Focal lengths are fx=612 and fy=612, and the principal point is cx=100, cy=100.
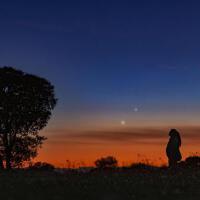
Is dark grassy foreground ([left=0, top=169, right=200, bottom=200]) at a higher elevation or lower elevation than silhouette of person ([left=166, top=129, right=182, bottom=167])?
lower

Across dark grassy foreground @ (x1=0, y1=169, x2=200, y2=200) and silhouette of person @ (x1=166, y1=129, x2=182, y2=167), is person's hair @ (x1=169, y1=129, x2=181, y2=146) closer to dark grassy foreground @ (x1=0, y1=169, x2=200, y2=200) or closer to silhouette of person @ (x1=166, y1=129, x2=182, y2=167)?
silhouette of person @ (x1=166, y1=129, x2=182, y2=167)

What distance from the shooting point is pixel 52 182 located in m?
26.6

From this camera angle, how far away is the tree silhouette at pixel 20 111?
73.2 metres

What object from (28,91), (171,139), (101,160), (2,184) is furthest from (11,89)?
(2,184)

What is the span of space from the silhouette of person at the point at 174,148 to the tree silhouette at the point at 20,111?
3051cm

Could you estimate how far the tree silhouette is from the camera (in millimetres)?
73188

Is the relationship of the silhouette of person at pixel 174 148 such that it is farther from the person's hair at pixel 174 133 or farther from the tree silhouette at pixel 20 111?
the tree silhouette at pixel 20 111

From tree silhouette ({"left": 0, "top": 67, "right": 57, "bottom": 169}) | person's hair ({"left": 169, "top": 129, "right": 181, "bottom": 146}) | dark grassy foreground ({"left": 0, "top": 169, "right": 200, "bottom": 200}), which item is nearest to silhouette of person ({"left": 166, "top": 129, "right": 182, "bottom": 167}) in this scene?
person's hair ({"left": 169, "top": 129, "right": 181, "bottom": 146})

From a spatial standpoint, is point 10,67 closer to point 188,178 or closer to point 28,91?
point 28,91

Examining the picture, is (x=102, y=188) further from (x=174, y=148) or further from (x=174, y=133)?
(x=174, y=133)

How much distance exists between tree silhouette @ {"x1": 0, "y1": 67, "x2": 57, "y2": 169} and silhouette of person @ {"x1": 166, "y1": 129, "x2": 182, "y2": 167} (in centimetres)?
3051

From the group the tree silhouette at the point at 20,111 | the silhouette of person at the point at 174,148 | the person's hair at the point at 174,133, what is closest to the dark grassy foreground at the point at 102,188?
the silhouette of person at the point at 174,148

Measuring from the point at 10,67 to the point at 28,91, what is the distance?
3.79 meters

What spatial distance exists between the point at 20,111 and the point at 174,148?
31379 mm
